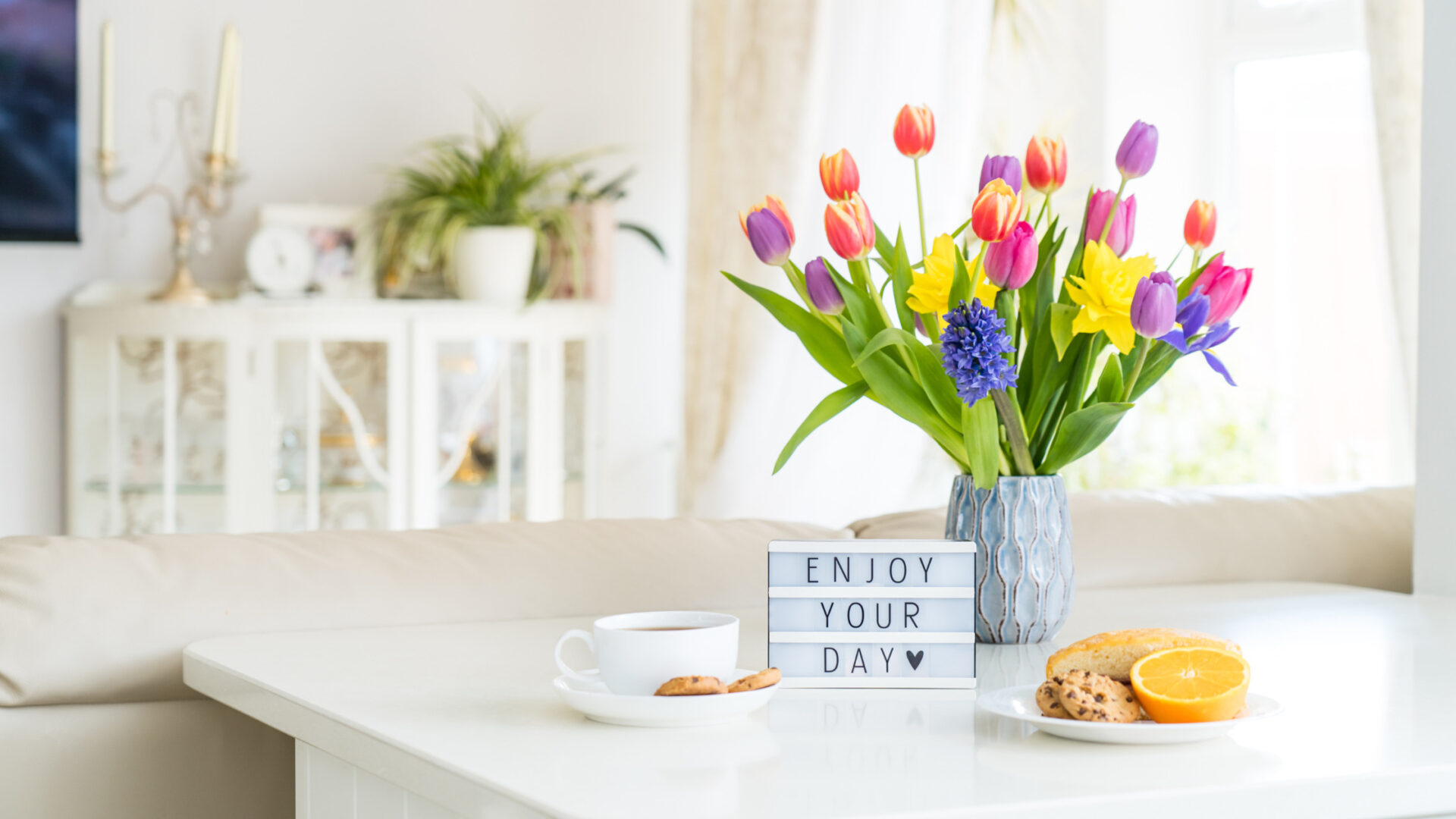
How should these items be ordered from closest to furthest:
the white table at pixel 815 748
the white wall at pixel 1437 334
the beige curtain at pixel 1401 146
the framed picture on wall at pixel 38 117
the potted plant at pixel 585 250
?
the white table at pixel 815 748 < the white wall at pixel 1437 334 < the beige curtain at pixel 1401 146 < the framed picture on wall at pixel 38 117 < the potted plant at pixel 585 250

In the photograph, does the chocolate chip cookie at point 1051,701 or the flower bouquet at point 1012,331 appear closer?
the chocolate chip cookie at point 1051,701

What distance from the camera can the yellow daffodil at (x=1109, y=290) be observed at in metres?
1.11

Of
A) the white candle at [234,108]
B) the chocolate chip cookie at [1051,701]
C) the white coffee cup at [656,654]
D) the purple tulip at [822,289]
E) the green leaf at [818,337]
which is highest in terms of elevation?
the white candle at [234,108]

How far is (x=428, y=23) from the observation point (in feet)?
12.3

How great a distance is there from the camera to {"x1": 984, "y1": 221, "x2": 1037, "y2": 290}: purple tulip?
1.11m

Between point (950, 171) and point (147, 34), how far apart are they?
194cm

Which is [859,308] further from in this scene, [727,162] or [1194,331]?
[727,162]

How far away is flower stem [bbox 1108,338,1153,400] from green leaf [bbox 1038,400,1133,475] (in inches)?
0.7

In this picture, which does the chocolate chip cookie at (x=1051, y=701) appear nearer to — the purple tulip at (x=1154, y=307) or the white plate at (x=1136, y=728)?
the white plate at (x=1136, y=728)

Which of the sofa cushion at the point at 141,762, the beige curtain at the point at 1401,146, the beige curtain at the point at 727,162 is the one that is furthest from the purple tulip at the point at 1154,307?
the beige curtain at the point at 727,162

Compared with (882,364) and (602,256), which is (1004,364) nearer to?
(882,364)

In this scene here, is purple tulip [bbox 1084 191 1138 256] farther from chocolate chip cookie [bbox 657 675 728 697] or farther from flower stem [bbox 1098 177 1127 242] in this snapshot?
chocolate chip cookie [bbox 657 675 728 697]

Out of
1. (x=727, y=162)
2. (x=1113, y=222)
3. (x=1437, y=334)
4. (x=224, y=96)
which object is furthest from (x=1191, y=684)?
(x=224, y=96)

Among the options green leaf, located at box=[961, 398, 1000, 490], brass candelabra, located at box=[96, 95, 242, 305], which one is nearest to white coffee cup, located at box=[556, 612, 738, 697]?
green leaf, located at box=[961, 398, 1000, 490]
